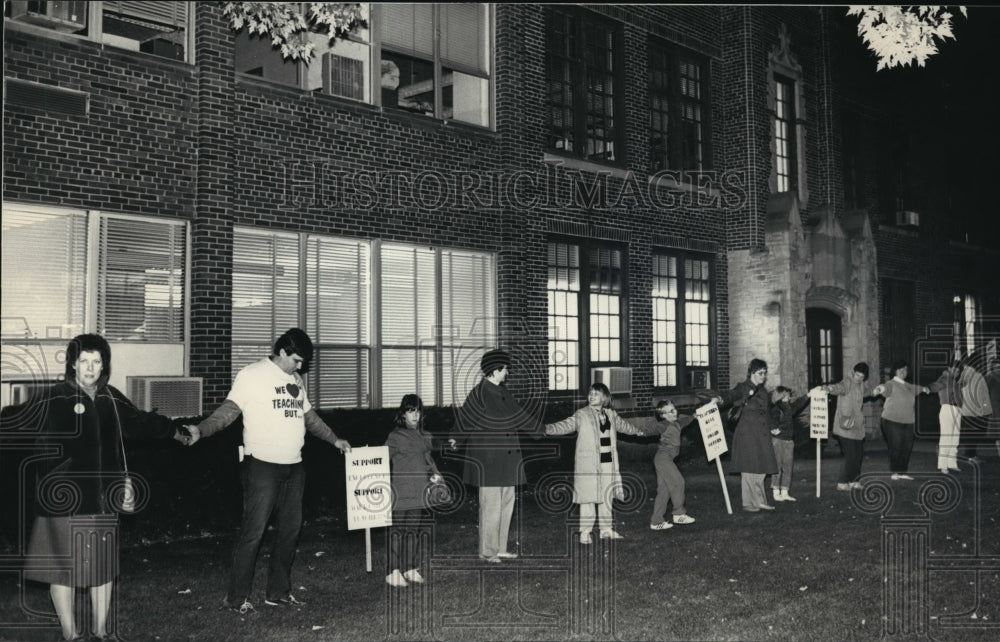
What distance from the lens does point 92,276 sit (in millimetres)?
10992

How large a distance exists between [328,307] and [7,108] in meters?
4.68

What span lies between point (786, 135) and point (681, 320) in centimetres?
570

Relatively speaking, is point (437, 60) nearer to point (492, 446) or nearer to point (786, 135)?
point (492, 446)

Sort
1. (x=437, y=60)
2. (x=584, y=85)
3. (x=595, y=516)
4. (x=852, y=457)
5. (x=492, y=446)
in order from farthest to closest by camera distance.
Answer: (x=584, y=85) < (x=437, y=60) < (x=852, y=457) < (x=595, y=516) < (x=492, y=446)

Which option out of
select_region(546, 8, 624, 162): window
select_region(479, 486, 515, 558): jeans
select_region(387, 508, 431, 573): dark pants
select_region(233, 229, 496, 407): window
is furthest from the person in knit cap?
select_region(546, 8, 624, 162): window

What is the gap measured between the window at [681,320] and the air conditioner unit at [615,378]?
1.21 m

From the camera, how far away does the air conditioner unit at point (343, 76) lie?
1356 cm

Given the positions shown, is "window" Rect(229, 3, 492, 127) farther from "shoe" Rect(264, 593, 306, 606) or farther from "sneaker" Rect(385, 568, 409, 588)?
"shoe" Rect(264, 593, 306, 606)

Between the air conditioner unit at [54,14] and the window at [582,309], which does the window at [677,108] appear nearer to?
the window at [582,309]

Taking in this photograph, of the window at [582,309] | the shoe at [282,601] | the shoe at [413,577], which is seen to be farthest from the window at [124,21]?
the window at [582,309]

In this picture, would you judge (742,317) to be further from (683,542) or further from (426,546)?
(426,546)

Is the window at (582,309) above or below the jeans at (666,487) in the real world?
above

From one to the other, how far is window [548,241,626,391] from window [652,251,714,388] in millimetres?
1247

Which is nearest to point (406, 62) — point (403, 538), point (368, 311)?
point (368, 311)
